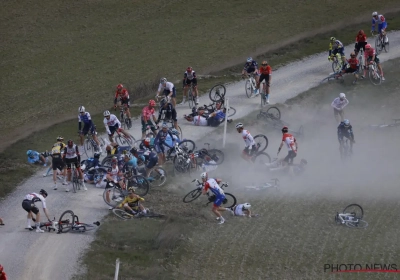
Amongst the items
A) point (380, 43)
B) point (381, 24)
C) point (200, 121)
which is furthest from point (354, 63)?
point (200, 121)

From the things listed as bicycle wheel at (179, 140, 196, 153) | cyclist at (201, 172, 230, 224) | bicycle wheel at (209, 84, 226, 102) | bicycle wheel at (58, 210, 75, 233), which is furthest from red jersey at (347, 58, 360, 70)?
bicycle wheel at (58, 210, 75, 233)

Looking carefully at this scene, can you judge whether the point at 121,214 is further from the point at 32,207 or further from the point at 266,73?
the point at 266,73

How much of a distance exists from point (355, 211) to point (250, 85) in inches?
538

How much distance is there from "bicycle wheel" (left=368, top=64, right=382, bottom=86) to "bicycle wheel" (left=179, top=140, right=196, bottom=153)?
13374 mm

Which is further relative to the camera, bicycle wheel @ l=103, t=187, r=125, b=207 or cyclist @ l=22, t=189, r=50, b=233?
bicycle wheel @ l=103, t=187, r=125, b=207

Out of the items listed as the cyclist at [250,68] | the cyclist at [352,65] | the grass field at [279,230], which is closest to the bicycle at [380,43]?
the cyclist at [352,65]

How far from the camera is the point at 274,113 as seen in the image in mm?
38438

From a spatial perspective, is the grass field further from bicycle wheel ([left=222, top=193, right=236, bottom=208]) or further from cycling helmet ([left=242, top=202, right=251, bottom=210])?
bicycle wheel ([left=222, top=193, right=236, bottom=208])

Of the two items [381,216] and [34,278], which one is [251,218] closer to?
[381,216]

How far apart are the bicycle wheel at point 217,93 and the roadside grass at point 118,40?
22.6 feet

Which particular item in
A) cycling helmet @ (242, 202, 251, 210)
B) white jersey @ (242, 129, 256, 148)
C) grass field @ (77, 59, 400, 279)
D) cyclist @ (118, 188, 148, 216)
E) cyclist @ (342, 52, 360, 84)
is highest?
cyclist @ (342, 52, 360, 84)

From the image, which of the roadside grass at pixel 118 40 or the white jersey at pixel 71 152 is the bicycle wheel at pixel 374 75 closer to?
the roadside grass at pixel 118 40

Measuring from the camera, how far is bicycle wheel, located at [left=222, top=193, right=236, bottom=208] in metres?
28.1

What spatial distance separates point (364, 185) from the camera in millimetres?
31500
